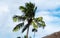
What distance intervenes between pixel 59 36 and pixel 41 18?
5195 mm

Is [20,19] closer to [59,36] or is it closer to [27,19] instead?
[27,19]

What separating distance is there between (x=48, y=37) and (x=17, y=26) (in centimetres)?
754

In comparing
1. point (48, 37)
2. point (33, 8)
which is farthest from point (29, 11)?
point (48, 37)

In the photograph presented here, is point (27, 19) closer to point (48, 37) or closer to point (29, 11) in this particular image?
point (29, 11)

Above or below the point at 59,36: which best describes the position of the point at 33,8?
above

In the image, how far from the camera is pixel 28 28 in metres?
70.8

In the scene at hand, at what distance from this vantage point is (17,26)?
2788 inches

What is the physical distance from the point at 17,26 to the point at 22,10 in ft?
12.4

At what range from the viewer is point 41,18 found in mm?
71438

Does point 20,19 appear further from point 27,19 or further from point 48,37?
point 48,37

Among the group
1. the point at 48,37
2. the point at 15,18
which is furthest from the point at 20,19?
the point at 48,37

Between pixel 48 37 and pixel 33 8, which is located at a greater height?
pixel 33 8

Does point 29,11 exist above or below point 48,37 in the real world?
above

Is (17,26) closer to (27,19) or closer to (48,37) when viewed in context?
(27,19)
